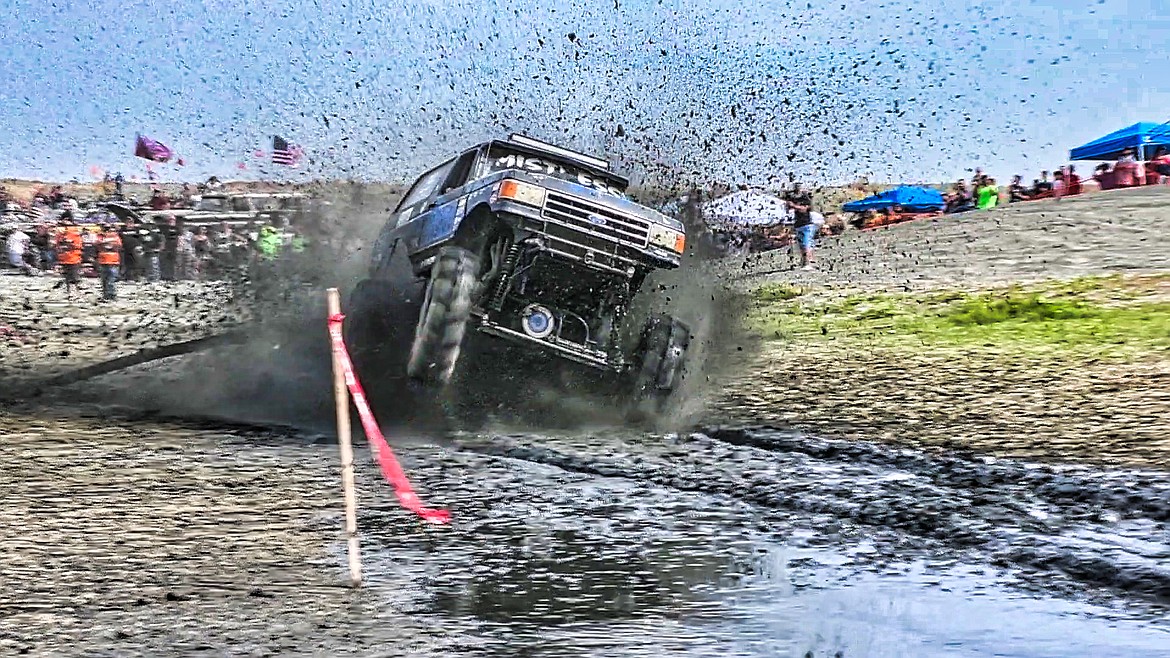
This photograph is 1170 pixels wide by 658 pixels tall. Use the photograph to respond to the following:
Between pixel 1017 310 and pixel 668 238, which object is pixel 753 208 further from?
pixel 668 238

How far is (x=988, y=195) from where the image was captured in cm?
2916

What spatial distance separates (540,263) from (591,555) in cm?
420

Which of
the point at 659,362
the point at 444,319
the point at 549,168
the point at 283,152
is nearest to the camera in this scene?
the point at 444,319

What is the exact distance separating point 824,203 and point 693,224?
31319 mm

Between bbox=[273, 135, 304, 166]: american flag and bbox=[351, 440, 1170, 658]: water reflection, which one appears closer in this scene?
bbox=[351, 440, 1170, 658]: water reflection

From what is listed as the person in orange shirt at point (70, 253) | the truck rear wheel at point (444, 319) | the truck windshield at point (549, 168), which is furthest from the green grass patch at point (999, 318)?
the person in orange shirt at point (70, 253)

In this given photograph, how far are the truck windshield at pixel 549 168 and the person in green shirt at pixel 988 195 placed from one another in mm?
19925

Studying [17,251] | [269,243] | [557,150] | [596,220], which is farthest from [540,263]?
[17,251]

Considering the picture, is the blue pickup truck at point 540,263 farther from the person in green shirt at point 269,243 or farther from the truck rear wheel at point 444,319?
the person in green shirt at point 269,243

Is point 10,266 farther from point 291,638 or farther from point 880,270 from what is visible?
point 291,638

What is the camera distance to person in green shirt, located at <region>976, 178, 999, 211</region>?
29.1m

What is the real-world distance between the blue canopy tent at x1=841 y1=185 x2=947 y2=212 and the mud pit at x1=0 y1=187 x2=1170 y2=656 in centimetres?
2372

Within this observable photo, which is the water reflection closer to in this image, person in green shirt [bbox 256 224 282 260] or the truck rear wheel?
the truck rear wheel

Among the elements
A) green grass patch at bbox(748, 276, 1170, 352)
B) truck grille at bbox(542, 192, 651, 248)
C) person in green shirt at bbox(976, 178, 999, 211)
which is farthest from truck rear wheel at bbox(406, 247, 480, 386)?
person in green shirt at bbox(976, 178, 999, 211)
